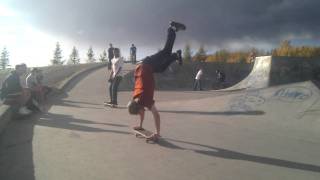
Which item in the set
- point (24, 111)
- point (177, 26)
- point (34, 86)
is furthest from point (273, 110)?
point (34, 86)

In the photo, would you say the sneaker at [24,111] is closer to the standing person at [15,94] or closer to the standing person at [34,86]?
the standing person at [15,94]

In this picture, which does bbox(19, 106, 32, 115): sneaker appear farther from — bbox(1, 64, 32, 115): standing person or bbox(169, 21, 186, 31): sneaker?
bbox(169, 21, 186, 31): sneaker

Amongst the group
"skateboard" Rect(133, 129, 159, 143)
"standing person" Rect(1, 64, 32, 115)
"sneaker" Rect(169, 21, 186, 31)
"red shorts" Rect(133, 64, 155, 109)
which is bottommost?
"skateboard" Rect(133, 129, 159, 143)

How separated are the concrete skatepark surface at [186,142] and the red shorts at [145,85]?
71cm

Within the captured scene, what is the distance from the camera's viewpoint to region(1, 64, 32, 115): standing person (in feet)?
33.9

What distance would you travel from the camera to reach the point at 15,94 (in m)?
10.8

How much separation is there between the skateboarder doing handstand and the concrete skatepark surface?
23.0 inches

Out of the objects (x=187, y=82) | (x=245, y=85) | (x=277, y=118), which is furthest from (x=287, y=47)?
(x=277, y=118)

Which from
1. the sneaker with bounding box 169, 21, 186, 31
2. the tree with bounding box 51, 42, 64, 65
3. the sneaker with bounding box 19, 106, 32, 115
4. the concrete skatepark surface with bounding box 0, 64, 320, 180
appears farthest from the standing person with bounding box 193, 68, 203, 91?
the tree with bounding box 51, 42, 64, 65

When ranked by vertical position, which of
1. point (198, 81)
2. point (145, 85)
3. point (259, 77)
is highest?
point (145, 85)

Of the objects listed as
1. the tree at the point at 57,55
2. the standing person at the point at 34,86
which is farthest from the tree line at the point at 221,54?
the standing person at the point at 34,86

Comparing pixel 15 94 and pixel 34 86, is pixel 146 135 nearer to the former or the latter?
pixel 15 94

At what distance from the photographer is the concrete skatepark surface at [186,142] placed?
5.29m

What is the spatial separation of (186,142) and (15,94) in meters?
5.65
